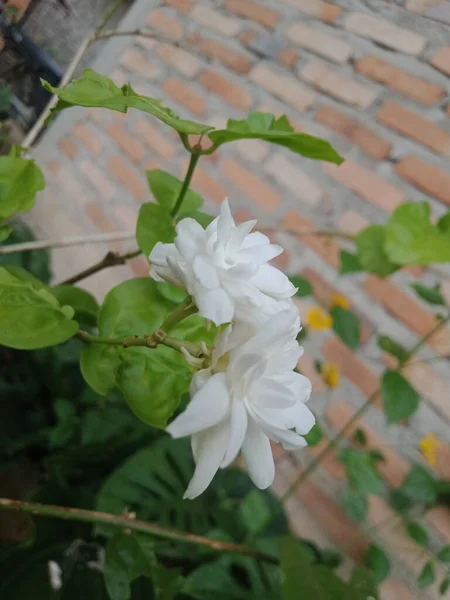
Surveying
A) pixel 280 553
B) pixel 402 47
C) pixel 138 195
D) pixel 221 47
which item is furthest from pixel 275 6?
pixel 280 553

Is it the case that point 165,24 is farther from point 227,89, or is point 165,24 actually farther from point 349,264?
point 349,264

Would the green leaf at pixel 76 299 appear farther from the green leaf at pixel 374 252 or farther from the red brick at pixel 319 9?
the red brick at pixel 319 9

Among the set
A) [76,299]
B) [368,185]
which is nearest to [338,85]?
[368,185]

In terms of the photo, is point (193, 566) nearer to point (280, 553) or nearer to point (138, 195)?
point (280, 553)

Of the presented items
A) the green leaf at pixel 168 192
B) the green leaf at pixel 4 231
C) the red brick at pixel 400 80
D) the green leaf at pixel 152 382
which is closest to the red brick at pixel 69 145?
the red brick at pixel 400 80

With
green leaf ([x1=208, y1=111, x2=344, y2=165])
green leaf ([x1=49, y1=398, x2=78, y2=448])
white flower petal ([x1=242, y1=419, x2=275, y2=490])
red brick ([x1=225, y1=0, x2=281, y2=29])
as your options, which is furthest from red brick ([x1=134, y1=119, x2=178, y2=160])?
white flower petal ([x1=242, y1=419, x2=275, y2=490])
